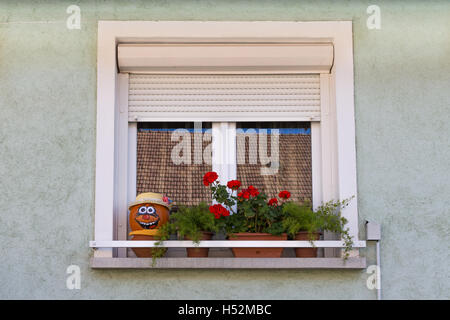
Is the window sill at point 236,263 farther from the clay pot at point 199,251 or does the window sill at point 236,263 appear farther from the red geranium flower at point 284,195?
the red geranium flower at point 284,195

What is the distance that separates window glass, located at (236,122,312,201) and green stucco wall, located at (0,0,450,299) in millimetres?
506

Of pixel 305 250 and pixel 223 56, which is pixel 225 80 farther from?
pixel 305 250

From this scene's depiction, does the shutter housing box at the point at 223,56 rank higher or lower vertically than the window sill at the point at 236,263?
higher

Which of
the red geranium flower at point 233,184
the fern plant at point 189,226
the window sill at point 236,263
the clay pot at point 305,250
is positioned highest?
the red geranium flower at point 233,184

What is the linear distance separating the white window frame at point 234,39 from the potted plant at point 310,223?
0.42ft

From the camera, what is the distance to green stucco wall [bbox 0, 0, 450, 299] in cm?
555

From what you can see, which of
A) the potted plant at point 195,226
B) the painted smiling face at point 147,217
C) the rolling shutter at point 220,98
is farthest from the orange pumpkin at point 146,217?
the rolling shutter at point 220,98

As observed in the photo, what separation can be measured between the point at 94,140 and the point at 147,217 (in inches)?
29.1

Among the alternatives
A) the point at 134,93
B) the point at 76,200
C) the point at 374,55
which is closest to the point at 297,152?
the point at 374,55

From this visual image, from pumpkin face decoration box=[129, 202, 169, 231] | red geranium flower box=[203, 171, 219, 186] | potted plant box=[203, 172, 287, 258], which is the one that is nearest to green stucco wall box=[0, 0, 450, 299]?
potted plant box=[203, 172, 287, 258]

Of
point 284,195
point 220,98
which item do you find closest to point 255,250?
point 284,195

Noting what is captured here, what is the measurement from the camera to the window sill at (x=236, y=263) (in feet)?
17.9

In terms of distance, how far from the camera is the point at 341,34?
19.4 feet

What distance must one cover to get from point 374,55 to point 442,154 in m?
0.95
